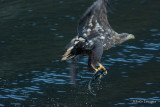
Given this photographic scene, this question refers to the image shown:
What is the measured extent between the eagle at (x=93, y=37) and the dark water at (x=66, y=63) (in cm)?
79

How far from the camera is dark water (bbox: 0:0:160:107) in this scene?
9141mm

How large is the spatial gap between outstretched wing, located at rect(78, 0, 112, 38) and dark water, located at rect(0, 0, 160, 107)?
3.72 ft

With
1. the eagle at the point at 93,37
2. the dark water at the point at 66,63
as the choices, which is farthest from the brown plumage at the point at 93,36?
the dark water at the point at 66,63

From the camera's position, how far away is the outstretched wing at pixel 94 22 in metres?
8.95

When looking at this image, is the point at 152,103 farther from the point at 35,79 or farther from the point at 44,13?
the point at 44,13

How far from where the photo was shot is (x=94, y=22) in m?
9.30

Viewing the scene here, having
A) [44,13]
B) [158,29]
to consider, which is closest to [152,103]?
[158,29]

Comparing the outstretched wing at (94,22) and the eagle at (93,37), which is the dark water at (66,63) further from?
the outstretched wing at (94,22)

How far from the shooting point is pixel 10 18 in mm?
15617

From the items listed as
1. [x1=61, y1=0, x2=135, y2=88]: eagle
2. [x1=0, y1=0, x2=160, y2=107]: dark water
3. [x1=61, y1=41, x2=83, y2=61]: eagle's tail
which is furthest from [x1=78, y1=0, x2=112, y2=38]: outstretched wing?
[x1=0, y1=0, x2=160, y2=107]: dark water

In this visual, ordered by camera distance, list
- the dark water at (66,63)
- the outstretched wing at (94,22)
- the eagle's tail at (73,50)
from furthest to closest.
Answer: the dark water at (66,63) → the outstretched wing at (94,22) → the eagle's tail at (73,50)

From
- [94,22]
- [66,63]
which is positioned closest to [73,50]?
[94,22]

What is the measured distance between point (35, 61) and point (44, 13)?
4.93 metres

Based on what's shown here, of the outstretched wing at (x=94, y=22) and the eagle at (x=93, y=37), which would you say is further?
the outstretched wing at (x=94, y=22)
